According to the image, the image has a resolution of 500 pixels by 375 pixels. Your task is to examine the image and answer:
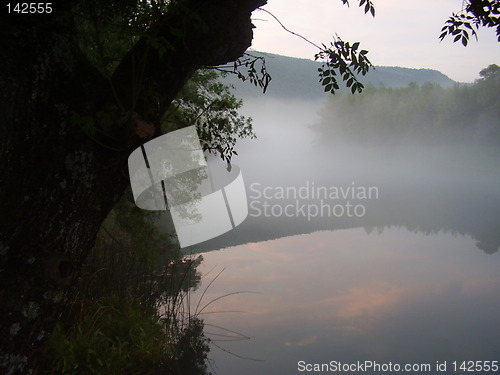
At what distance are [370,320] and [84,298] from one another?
3.54 m

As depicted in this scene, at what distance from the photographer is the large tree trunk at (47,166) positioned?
1689mm

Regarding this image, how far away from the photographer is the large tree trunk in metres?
1.69

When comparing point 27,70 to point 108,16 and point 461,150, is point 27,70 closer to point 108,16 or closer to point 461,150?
point 108,16

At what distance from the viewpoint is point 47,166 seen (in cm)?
174

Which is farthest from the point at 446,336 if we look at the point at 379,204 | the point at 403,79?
the point at 403,79
